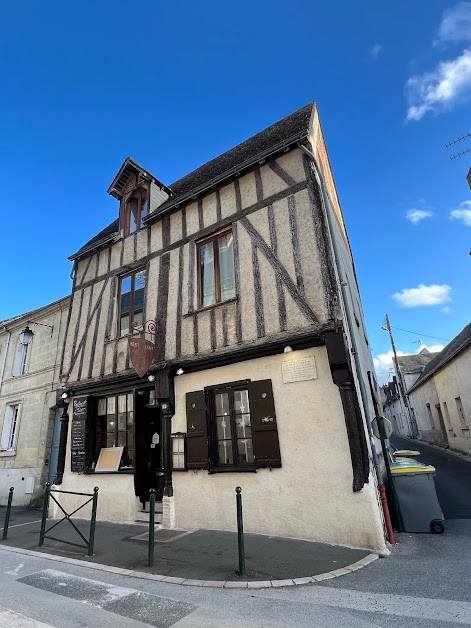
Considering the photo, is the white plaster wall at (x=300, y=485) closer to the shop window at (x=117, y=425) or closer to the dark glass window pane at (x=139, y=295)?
the shop window at (x=117, y=425)

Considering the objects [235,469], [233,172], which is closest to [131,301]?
[233,172]

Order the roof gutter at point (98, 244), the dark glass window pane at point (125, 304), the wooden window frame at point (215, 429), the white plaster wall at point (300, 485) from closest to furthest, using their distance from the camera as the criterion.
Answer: the white plaster wall at point (300, 485), the wooden window frame at point (215, 429), the dark glass window pane at point (125, 304), the roof gutter at point (98, 244)

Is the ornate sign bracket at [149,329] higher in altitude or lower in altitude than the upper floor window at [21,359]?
lower

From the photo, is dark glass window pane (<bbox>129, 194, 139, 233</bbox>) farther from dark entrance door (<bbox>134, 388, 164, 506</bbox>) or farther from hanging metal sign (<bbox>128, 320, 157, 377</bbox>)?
dark entrance door (<bbox>134, 388, 164, 506</bbox>)

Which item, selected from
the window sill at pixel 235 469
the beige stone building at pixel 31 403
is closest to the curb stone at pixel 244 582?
the window sill at pixel 235 469

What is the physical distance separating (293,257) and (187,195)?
3.12m

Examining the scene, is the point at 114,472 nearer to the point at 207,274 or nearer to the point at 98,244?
the point at 207,274

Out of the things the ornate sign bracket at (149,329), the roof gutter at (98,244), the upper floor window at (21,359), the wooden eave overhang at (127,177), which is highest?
the wooden eave overhang at (127,177)

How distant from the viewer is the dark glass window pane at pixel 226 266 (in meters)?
6.64

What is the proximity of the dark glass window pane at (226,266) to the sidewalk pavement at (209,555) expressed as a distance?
393 cm

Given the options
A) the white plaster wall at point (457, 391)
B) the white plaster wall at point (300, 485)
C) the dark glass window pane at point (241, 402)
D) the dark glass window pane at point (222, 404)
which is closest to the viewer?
the white plaster wall at point (300, 485)

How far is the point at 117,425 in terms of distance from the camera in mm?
7879

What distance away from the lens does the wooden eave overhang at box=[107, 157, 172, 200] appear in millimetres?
8961

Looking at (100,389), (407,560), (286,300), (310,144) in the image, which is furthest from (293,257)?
(100,389)
